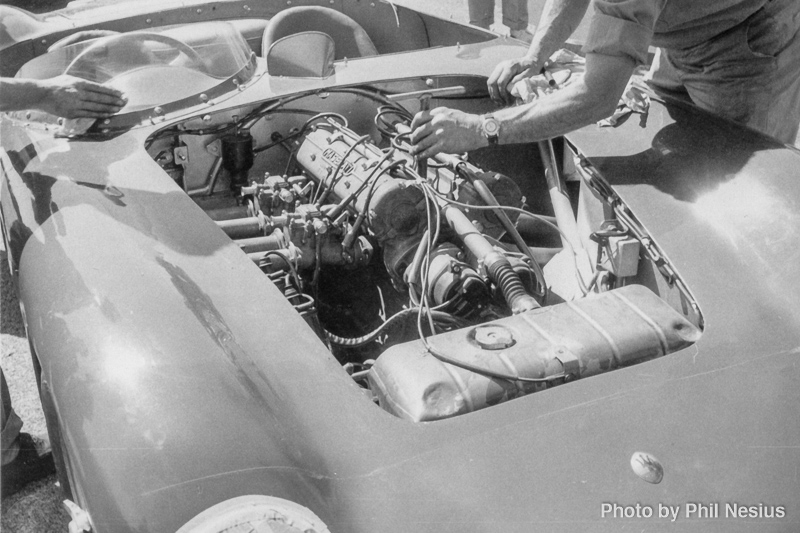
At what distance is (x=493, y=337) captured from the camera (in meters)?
1.84

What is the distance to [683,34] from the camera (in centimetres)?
281

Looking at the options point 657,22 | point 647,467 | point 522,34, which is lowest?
point 522,34

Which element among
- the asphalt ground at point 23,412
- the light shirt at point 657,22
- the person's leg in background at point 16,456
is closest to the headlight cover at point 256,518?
the asphalt ground at point 23,412

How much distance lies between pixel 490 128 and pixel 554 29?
96cm

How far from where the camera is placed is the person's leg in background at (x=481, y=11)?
25.0 feet

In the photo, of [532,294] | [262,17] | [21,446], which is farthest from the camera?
[262,17]

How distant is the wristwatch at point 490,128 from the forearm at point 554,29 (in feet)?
2.67

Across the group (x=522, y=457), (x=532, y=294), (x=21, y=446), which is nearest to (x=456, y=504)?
(x=522, y=457)

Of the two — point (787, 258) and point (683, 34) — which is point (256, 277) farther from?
point (683, 34)

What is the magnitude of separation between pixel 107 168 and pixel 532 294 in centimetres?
134

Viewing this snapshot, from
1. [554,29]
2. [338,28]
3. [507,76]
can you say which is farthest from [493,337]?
[338,28]

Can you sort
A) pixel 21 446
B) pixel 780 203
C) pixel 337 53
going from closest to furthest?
pixel 780 203, pixel 21 446, pixel 337 53

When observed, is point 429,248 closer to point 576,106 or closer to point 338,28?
point 576,106

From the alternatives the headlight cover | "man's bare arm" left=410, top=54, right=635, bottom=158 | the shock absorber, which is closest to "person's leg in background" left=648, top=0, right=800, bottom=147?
"man's bare arm" left=410, top=54, right=635, bottom=158
